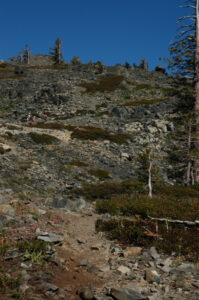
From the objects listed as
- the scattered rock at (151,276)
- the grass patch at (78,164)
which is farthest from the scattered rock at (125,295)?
the grass patch at (78,164)

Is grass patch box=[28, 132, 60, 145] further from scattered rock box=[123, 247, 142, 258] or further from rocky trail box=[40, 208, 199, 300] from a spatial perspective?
scattered rock box=[123, 247, 142, 258]

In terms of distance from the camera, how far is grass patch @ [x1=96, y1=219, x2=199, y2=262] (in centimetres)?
593

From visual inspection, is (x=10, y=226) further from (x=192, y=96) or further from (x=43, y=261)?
(x=192, y=96)

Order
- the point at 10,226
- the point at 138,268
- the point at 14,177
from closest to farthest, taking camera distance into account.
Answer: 1. the point at 138,268
2. the point at 10,226
3. the point at 14,177

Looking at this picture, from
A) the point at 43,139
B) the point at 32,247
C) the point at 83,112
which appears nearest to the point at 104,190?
the point at 32,247

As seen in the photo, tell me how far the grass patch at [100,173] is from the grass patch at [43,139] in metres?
7.37

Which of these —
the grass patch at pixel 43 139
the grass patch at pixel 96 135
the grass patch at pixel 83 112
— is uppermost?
the grass patch at pixel 83 112

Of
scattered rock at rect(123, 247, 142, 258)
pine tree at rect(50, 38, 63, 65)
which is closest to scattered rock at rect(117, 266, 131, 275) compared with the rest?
scattered rock at rect(123, 247, 142, 258)

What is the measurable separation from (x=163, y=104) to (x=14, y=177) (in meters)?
33.6

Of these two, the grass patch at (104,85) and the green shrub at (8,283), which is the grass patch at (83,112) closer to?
the grass patch at (104,85)

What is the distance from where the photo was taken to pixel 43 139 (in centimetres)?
2489

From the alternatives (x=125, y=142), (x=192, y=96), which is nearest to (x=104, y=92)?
(x=125, y=142)

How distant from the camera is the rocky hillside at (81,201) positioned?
4355 millimetres

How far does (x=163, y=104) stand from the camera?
41.7m
